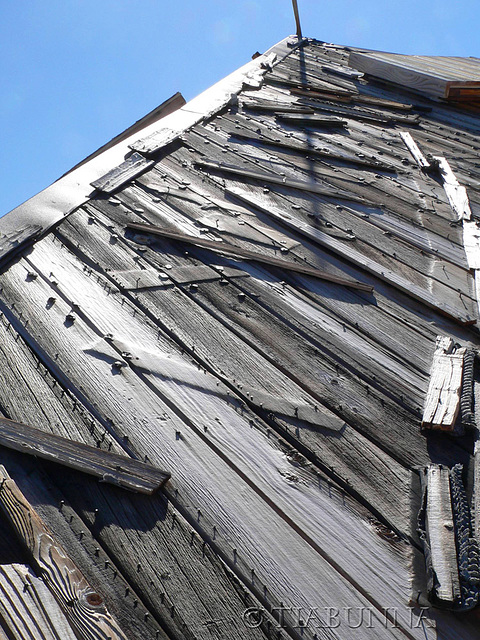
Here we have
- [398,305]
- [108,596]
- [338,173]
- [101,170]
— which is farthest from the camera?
[338,173]

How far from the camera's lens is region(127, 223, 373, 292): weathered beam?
3.50 metres

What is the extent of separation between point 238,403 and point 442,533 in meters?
0.97

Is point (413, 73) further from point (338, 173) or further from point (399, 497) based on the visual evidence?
point (399, 497)

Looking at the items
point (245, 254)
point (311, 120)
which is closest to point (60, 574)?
point (245, 254)

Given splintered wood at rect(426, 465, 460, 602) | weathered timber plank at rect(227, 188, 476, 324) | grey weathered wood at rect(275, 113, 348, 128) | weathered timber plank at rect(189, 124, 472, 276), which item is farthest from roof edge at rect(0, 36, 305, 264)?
splintered wood at rect(426, 465, 460, 602)

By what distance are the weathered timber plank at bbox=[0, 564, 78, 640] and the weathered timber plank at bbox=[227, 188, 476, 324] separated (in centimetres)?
242

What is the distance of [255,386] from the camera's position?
2652mm

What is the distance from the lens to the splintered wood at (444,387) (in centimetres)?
247

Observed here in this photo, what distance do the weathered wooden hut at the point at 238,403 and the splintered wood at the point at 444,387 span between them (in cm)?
1

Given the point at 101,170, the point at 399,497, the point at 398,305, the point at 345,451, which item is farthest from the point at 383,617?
the point at 101,170

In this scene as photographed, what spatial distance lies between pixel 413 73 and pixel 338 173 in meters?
3.50

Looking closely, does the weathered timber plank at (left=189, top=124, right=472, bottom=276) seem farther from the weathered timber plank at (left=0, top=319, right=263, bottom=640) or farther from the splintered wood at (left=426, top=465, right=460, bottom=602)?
the weathered timber plank at (left=0, top=319, right=263, bottom=640)

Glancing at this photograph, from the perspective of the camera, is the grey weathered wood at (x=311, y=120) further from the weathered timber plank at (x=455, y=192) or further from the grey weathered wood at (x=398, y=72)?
the grey weathered wood at (x=398, y=72)

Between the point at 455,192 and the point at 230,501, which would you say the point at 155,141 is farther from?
the point at 230,501
